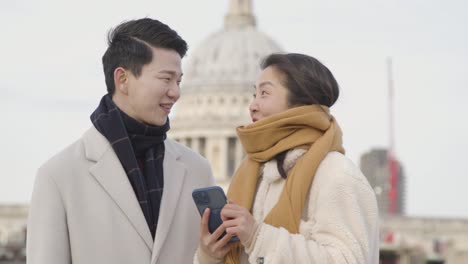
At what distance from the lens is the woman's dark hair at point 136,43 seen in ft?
25.5

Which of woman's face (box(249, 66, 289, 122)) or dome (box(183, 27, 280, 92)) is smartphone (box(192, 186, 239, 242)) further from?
dome (box(183, 27, 280, 92))

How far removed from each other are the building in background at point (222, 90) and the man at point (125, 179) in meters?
99.4

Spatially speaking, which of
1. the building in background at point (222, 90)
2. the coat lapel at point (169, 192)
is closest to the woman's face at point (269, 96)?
the coat lapel at point (169, 192)

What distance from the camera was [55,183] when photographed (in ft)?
24.9

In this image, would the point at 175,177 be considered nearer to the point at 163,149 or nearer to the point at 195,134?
the point at 163,149

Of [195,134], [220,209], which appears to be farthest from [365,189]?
[195,134]

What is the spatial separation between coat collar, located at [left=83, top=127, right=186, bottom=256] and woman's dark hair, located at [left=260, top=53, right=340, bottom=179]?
0.84m

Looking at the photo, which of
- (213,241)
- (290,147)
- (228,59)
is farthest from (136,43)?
(228,59)

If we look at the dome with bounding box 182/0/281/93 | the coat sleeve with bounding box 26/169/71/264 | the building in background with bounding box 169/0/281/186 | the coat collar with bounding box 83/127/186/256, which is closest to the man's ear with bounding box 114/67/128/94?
the coat collar with bounding box 83/127/186/256

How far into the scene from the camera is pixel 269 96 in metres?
7.50

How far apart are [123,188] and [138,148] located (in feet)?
0.98

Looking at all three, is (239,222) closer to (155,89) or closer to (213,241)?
(213,241)

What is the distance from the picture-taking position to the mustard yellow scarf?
7.16 m

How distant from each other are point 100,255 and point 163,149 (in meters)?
0.81
